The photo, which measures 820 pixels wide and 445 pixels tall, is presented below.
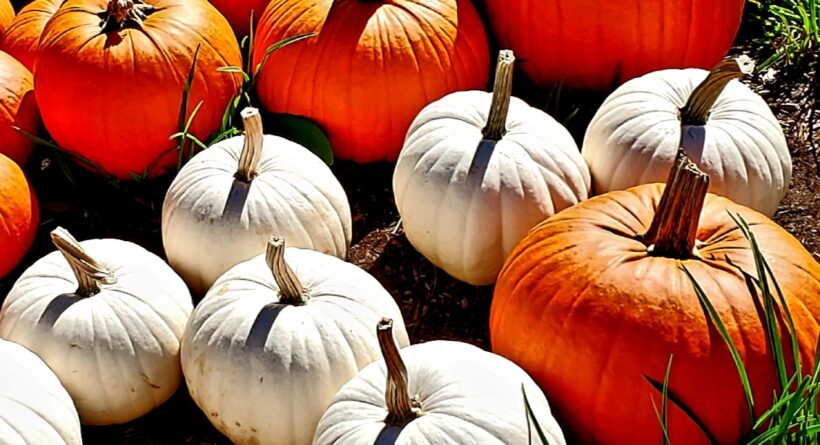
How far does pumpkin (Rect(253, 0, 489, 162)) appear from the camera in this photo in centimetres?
356

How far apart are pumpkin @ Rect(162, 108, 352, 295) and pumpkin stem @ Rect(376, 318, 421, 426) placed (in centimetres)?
83

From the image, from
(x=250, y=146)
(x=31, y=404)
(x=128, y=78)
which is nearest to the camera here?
(x=31, y=404)

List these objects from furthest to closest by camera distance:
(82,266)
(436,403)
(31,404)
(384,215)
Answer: (384,215) → (82,266) → (31,404) → (436,403)

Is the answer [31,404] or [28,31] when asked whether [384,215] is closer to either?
[31,404]

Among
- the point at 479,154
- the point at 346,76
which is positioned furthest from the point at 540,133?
the point at 346,76

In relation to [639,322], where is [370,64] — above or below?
above

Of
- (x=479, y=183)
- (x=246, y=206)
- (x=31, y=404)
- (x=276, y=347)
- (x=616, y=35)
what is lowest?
(x=31, y=404)

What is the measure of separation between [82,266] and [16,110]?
50.2 inches

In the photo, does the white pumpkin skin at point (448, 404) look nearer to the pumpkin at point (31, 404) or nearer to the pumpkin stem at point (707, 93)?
the pumpkin at point (31, 404)

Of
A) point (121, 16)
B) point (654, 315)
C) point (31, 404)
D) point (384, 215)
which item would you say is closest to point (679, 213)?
point (654, 315)

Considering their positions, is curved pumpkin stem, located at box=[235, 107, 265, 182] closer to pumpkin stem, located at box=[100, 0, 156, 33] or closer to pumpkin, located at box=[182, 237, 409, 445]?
pumpkin, located at box=[182, 237, 409, 445]

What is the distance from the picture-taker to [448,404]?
2.36m

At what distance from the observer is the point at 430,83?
3617 millimetres

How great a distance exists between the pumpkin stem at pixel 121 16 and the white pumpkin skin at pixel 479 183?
1100 mm
